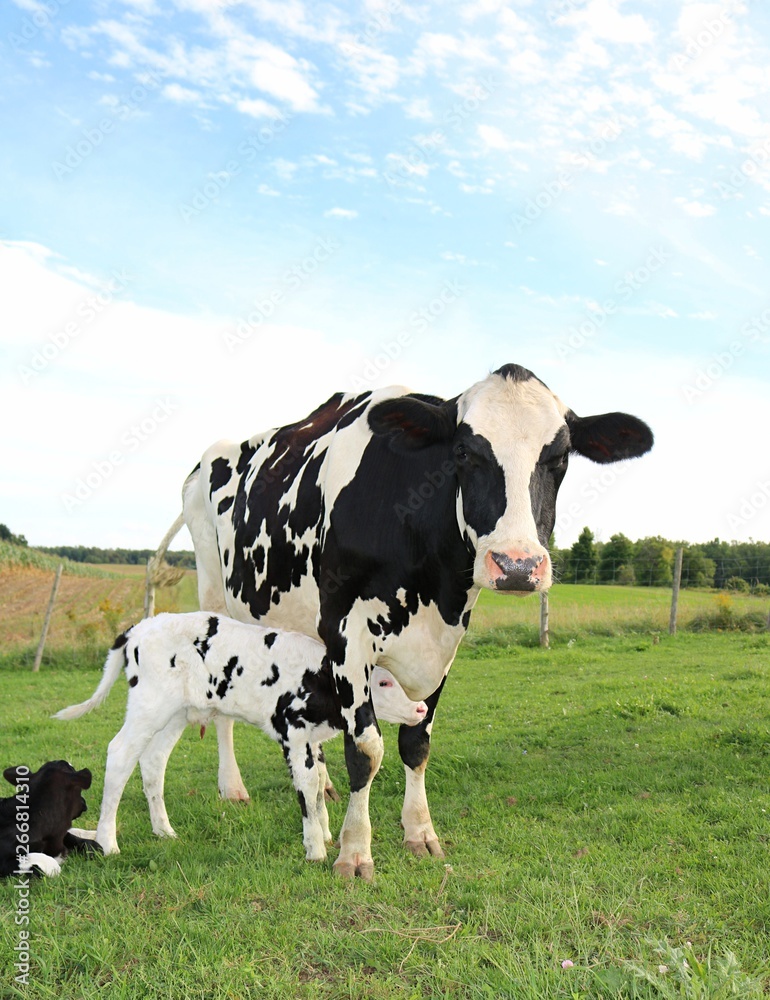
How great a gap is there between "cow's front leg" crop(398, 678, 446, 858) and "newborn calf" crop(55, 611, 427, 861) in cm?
32

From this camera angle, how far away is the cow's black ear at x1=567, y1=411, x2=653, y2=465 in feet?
17.6

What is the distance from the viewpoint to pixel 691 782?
6.93 meters

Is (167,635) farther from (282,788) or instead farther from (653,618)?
(653,618)

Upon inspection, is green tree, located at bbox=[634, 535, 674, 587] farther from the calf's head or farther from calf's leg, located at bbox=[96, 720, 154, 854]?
the calf's head

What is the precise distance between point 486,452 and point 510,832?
2.83 meters

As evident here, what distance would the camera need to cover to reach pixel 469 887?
4609 mm

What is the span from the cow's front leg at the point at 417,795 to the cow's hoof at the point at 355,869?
50 cm

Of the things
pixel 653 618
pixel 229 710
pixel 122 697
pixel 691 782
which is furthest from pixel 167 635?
pixel 653 618

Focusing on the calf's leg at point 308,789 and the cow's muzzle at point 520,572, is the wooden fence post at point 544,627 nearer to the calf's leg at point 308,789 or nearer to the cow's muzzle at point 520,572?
the calf's leg at point 308,789

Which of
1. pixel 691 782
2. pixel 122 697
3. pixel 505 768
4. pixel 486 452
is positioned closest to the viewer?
pixel 486 452

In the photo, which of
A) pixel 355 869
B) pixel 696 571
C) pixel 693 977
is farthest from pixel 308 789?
pixel 696 571

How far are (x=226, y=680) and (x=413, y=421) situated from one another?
224 cm

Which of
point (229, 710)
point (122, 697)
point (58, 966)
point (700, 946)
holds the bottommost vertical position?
point (122, 697)

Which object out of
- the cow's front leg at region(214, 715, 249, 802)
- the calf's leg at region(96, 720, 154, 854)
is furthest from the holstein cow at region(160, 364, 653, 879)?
the calf's leg at region(96, 720, 154, 854)
